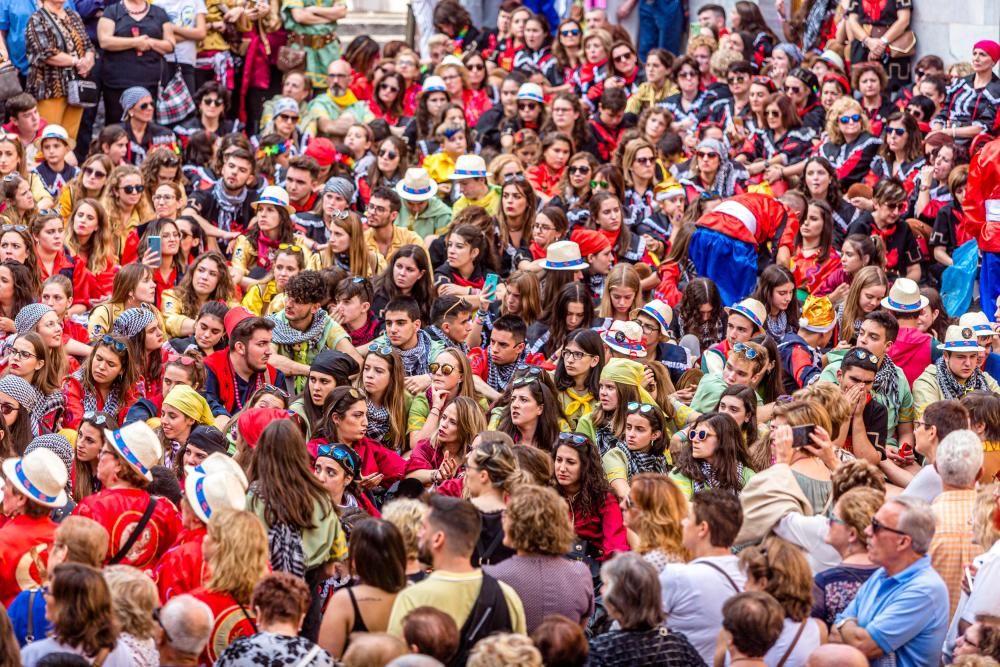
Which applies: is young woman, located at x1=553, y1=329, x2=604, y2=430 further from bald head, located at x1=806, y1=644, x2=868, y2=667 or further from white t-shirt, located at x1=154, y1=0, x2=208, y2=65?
white t-shirt, located at x1=154, y1=0, x2=208, y2=65

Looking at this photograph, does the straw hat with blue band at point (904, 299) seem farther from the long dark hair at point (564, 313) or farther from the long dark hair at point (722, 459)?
the long dark hair at point (722, 459)

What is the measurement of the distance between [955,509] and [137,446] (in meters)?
3.49

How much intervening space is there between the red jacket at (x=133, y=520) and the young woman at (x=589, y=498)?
1911 mm

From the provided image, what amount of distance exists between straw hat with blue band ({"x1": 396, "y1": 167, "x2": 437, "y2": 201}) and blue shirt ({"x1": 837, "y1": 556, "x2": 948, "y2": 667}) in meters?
7.04

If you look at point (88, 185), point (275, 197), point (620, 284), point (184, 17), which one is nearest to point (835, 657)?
point (620, 284)

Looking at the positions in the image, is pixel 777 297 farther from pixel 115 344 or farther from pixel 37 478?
pixel 37 478

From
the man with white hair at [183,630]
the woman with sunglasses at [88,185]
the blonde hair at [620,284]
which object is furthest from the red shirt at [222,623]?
the woman with sunglasses at [88,185]

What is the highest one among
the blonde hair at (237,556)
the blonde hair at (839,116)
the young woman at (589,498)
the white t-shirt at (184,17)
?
the white t-shirt at (184,17)

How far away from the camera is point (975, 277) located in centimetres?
1220

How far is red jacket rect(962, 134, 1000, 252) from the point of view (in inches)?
471

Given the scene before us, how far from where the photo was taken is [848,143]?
14.0 m

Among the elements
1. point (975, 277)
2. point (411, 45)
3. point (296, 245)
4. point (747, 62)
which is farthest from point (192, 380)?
point (411, 45)

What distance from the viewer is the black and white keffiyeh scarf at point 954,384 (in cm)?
948

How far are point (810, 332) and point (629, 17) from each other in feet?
27.8
